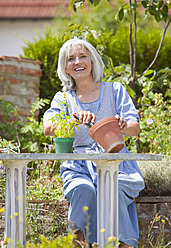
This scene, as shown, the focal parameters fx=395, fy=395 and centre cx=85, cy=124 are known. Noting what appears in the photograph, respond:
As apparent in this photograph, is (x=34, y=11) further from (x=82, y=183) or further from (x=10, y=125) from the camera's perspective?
(x=82, y=183)

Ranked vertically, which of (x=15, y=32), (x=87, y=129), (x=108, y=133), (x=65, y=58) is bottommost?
(x=108, y=133)

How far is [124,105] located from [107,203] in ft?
2.72

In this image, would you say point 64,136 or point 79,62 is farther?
point 79,62

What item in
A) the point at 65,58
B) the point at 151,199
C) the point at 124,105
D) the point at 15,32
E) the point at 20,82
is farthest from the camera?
the point at 15,32

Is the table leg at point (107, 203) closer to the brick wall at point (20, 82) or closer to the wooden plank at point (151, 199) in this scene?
the wooden plank at point (151, 199)

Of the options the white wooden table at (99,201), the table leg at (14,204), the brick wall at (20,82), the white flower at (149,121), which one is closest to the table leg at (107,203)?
the white wooden table at (99,201)

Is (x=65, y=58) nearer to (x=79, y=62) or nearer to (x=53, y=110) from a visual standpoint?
(x=79, y=62)

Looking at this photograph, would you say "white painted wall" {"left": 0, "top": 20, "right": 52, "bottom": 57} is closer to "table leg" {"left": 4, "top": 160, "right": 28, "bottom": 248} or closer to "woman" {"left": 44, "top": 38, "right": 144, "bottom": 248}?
"woman" {"left": 44, "top": 38, "right": 144, "bottom": 248}

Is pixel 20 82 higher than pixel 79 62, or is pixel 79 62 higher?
pixel 20 82

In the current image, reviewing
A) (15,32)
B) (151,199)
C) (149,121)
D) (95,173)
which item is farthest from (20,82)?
(15,32)

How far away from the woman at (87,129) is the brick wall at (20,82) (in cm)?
235

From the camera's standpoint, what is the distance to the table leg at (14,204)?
2.03 meters

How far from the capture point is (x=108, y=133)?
2109 millimetres

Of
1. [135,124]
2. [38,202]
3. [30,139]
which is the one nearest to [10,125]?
[30,139]
